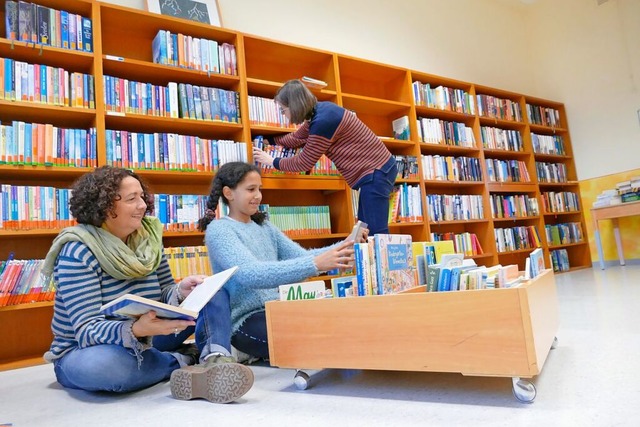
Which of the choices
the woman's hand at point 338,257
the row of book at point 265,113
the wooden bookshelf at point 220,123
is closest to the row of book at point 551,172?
the wooden bookshelf at point 220,123

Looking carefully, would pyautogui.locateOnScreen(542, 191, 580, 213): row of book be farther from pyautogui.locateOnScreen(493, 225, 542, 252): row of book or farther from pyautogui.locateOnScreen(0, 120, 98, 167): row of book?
pyautogui.locateOnScreen(0, 120, 98, 167): row of book

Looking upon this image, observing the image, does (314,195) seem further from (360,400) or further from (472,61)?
(472,61)

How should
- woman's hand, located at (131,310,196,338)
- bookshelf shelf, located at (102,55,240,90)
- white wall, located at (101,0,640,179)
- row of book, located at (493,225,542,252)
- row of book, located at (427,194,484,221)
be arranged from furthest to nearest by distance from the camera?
row of book, located at (493,225,542,252)
white wall, located at (101,0,640,179)
row of book, located at (427,194,484,221)
bookshelf shelf, located at (102,55,240,90)
woman's hand, located at (131,310,196,338)

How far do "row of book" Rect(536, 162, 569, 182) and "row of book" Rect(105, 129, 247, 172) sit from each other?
3.54 metres

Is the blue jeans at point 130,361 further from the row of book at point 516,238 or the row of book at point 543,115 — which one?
the row of book at point 543,115

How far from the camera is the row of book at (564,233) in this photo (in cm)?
480

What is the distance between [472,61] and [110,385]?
489 centimetres

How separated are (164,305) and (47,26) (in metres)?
2.02

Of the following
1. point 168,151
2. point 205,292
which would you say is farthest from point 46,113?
point 205,292

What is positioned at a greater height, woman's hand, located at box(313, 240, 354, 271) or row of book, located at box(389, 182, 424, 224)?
row of book, located at box(389, 182, 424, 224)

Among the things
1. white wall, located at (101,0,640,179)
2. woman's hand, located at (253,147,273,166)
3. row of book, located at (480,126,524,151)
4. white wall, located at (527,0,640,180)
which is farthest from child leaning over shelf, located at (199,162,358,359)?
white wall, located at (527,0,640,180)

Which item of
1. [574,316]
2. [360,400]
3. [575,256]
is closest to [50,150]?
[360,400]

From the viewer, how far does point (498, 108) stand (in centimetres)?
459

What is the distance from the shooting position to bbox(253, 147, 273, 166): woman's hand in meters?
2.78
